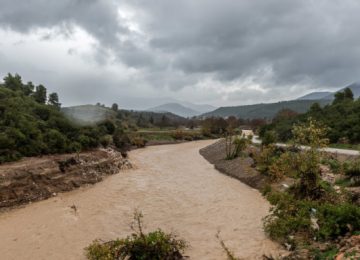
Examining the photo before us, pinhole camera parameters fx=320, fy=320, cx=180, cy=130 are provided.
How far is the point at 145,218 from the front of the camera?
1551cm

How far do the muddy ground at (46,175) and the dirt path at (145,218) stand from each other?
0.85 m

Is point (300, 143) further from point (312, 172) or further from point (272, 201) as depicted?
point (272, 201)

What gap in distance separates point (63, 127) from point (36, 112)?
3087 mm

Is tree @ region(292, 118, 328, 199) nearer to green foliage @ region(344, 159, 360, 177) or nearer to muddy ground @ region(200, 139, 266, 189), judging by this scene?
green foliage @ region(344, 159, 360, 177)

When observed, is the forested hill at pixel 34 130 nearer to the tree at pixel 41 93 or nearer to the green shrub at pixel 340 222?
the tree at pixel 41 93

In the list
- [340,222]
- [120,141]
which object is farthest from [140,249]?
[120,141]

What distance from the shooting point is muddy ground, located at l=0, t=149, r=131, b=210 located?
18.3 meters

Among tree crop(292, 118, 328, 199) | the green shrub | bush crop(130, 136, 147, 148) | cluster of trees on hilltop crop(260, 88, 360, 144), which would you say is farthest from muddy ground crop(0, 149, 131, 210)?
bush crop(130, 136, 147, 148)

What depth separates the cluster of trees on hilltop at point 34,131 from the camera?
23.6m

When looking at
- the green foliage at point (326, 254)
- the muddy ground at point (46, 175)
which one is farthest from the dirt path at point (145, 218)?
the green foliage at point (326, 254)

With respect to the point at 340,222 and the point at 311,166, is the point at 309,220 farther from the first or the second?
the point at 311,166

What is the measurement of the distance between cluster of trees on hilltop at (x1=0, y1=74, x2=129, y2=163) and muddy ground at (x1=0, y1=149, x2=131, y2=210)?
1.06 metres

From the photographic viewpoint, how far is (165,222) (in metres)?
14.8

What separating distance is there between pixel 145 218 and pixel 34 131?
1499cm
